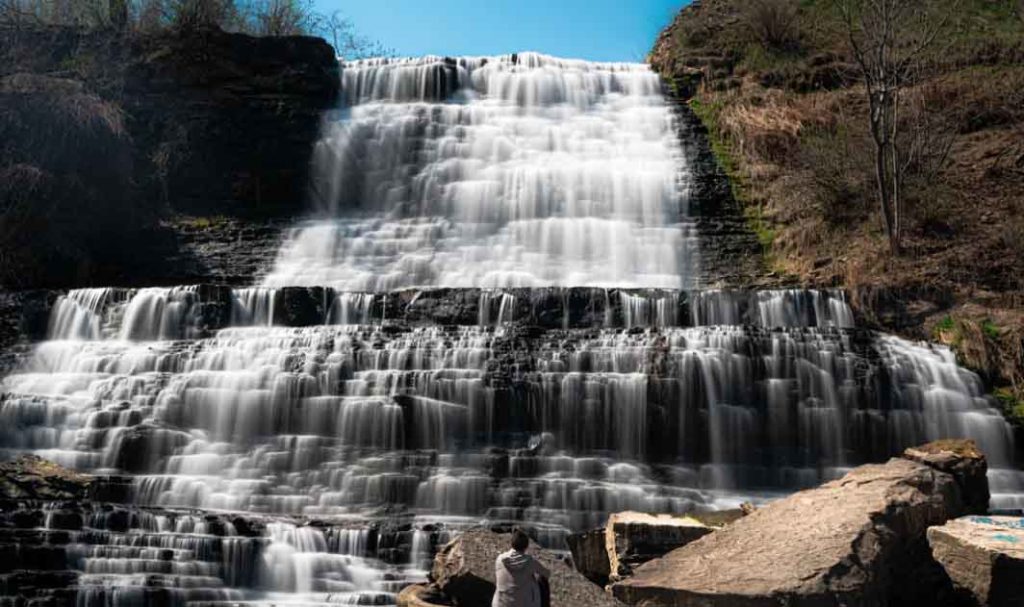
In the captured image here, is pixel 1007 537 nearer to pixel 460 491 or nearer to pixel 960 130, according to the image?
pixel 460 491

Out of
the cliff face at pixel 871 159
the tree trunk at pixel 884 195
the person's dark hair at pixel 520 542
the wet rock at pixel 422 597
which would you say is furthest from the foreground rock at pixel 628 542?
the tree trunk at pixel 884 195

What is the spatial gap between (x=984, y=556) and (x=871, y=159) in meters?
14.3

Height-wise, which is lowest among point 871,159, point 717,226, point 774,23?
point 717,226

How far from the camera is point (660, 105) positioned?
2520cm

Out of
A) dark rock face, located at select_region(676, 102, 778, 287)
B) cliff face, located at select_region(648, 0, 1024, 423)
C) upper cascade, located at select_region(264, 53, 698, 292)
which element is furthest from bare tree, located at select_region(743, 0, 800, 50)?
dark rock face, located at select_region(676, 102, 778, 287)

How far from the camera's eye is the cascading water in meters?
9.92

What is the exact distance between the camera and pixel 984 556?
24.4 feet

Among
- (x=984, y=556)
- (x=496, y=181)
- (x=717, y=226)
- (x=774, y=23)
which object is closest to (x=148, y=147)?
(x=496, y=181)

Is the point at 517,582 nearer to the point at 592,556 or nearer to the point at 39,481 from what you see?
the point at 592,556

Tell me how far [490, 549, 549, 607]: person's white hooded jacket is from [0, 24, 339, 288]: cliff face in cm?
1524

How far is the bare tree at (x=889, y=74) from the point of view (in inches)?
717

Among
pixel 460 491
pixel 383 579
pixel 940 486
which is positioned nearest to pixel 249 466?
pixel 460 491

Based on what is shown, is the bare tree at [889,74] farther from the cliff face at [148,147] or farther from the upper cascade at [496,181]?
the cliff face at [148,147]

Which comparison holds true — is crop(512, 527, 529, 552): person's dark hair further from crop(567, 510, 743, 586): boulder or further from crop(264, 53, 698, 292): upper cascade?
crop(264, 53, 698, 292): upper cascade
